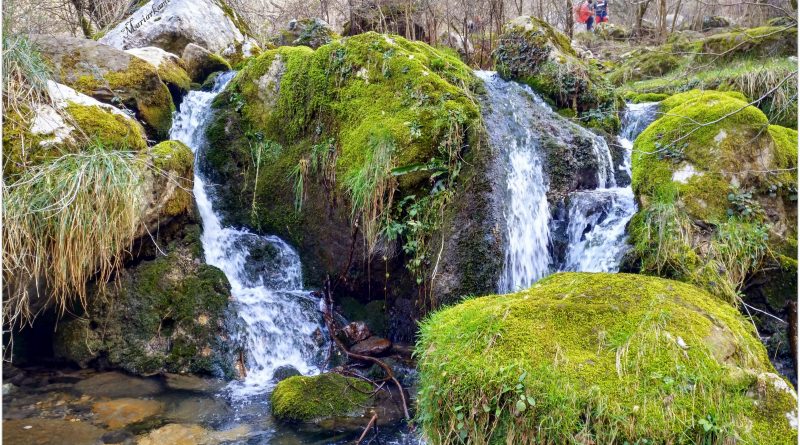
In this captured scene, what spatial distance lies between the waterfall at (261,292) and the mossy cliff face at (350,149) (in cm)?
19

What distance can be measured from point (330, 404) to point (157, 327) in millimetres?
2017

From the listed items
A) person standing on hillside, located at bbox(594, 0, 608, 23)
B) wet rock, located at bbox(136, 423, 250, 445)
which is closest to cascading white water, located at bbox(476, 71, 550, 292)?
wet rock, located at bbox(136, 423, 250, 445)

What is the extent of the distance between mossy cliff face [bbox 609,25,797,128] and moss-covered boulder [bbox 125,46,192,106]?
6749mm

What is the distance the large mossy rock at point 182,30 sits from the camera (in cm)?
888

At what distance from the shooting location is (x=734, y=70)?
348 inches

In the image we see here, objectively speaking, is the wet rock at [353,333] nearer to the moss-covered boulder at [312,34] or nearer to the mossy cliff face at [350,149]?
the mossy cliff face at [350,149]

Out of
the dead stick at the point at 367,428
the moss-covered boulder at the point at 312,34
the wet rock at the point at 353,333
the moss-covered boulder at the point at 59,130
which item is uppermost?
the moss-covered boulder at the point at 312,34

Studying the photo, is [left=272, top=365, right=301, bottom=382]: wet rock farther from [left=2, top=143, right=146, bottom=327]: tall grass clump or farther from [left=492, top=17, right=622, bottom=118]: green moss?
[left=492, top=17, right=622, bottom=118]: green moss

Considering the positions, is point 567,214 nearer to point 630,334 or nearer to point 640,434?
point 630,334

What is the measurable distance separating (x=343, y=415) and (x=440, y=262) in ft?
4.82

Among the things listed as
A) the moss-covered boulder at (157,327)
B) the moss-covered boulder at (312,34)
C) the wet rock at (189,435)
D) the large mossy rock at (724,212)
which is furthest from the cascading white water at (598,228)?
the moss-covered boulder at (312,34)

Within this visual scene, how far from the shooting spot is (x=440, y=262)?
4.36m

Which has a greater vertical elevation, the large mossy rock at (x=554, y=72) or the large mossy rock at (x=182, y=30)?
the large mossy rock at (x=182, y=30)

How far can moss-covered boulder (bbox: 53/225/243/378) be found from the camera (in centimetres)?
471
